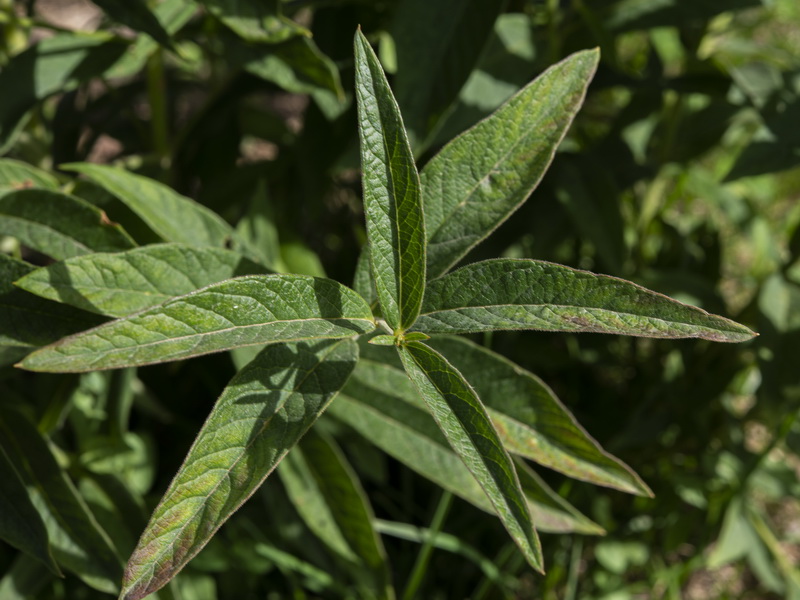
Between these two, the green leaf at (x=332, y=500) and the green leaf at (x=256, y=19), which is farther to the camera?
the green leaf at (x=332, y=500)

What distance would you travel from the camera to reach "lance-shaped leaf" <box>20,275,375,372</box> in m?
0.69

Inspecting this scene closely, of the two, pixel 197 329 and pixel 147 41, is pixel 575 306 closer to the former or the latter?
pixel 197 329

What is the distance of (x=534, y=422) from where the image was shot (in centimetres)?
98

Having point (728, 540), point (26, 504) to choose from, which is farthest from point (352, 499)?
point (728, 540)

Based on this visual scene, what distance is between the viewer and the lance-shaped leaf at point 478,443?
70 cm

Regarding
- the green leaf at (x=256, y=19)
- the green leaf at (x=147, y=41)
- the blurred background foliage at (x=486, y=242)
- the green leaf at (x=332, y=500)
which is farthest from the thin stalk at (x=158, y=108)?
the green leaf at (x=332, y=500)

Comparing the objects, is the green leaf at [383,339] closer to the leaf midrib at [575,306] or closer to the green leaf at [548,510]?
the leaf midrib at [575,306]

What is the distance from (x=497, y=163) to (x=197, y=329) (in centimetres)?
35

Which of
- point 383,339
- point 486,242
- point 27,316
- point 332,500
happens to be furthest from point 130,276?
point 486,242

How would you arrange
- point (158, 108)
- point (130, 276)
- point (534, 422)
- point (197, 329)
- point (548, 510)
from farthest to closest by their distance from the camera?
point (158, 108) → point (548, 510) → point (534, 422) → point (130, 276) → point (197, 329)

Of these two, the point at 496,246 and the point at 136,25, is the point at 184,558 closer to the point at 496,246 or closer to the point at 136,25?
the point at 136,25

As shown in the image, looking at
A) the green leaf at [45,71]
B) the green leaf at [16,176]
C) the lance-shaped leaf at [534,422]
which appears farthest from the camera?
the green leaf at [45,71]

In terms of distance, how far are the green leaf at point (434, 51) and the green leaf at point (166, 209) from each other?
0.28 m

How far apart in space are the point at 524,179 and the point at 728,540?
1.03m
